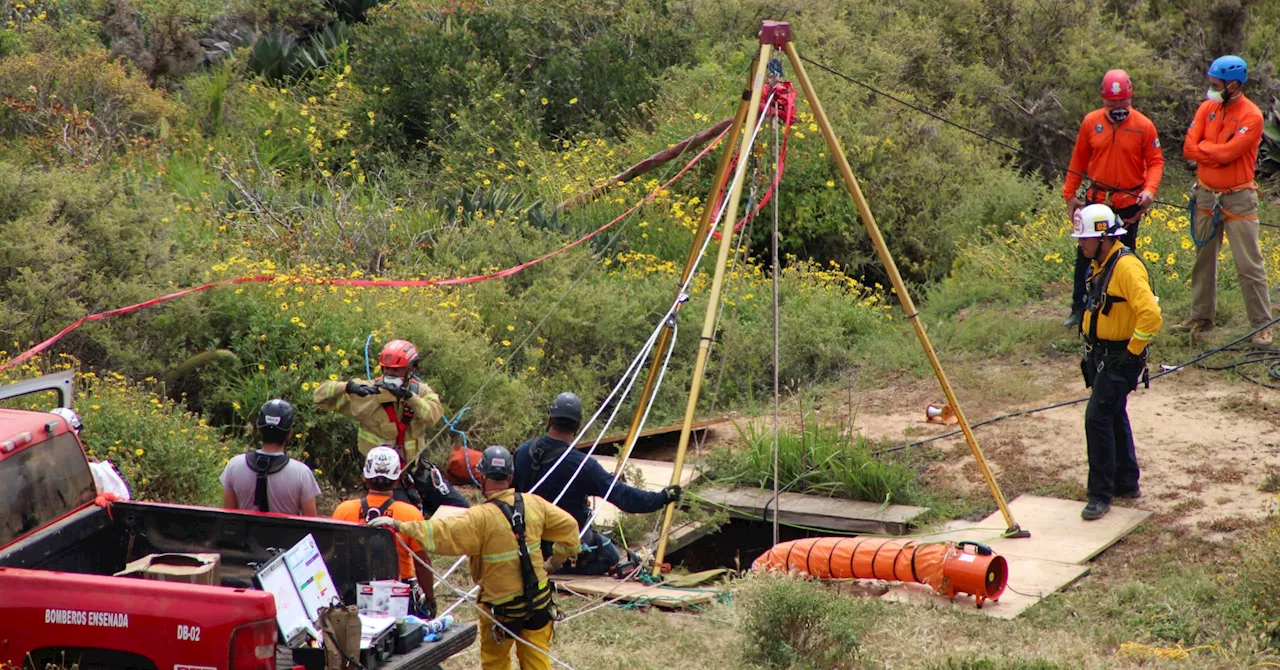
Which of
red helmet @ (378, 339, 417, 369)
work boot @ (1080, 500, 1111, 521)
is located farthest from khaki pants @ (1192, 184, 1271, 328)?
red helmet @ (378, 339, 417, 369)

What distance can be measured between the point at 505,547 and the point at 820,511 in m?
3.77

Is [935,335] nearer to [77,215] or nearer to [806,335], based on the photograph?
[806,335]

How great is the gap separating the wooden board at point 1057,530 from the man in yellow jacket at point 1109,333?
0.13 meters

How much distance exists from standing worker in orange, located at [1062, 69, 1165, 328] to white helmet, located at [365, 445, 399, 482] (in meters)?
6.45

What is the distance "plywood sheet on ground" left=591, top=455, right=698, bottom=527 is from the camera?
8.81 metres

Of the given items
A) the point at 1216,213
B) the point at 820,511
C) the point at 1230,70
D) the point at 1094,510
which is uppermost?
the point at 1230,70

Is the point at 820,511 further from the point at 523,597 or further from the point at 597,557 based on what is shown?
the point at 523,597

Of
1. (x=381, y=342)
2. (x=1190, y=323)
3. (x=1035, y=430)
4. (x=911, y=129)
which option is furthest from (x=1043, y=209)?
(x=381, y=342)

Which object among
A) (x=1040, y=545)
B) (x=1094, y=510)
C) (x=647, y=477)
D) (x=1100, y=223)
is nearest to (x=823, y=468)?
(x=647, y=477)

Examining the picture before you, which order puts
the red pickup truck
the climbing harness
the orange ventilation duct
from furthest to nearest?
the climbing harness
the orange ventilation duct
the red pickup truck

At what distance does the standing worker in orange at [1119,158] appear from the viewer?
10008 millimetres

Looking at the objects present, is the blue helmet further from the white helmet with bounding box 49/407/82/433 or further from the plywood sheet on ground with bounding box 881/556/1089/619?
the white helmet with bounding box 49/407/82/433

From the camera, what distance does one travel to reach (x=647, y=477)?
9.56 m

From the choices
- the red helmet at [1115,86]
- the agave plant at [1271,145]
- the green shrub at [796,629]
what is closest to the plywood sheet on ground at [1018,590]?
the green shrub at [796,629]
